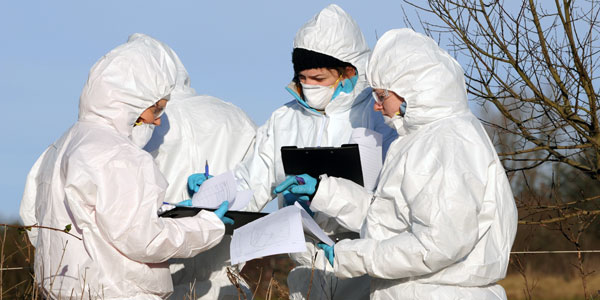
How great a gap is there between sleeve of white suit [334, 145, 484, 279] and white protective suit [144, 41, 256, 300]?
67.2 inches

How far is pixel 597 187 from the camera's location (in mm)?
13820

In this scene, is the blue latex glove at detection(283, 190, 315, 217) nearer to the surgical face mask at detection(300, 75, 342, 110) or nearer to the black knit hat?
the surgical face mask at detection(300, 75, 342, 110)

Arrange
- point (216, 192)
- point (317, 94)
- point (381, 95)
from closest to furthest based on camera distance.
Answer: point (381, 95) → point (216, 192) → point (317, 94)

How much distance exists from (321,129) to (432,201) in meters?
1.58

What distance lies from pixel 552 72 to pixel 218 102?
7.89 ft

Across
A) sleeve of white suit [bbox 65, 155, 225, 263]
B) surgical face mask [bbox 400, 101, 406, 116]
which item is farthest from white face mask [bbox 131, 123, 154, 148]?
surgical face mask [bbox 400, 101, 406, 116]

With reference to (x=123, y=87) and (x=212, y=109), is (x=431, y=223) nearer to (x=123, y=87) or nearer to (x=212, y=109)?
(x=123, y=87)

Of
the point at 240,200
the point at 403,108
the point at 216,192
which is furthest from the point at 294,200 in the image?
the point at 403,108

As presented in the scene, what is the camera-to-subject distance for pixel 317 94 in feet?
15.6

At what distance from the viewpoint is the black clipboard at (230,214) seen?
384 centimetres

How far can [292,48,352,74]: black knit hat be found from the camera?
4781 millimetres

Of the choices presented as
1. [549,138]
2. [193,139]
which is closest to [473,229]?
[193,139]

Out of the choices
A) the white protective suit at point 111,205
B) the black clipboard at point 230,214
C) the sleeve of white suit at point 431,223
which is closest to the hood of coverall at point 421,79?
the sleeve of white suit at point 431,223

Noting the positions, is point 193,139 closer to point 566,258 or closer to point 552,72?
point 552,72
